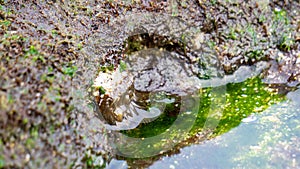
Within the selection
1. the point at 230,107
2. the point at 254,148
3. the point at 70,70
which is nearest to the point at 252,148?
the point at 254,148

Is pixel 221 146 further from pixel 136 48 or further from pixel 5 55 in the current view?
pixel 5 55

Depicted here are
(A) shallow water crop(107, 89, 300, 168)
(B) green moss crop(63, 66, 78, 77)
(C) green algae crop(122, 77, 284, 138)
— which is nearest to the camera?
(B) green moss crop(63, 66, 78, 77)

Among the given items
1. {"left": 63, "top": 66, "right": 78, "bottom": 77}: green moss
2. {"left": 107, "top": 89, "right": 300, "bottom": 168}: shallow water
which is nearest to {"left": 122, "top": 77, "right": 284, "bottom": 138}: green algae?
{"left": 107, "top": 89, "right": 300, "bottom": 168}: shallow water

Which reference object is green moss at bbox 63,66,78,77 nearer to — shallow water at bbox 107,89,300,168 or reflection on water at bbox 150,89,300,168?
shallow water at bbox 107,89,300,168

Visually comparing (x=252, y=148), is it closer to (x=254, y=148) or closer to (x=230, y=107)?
(x=254, y=148)

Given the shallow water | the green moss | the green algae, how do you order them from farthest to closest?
the green algae
the shallow water
the green moss

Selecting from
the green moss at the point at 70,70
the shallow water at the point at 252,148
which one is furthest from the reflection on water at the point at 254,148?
the green moss at the point at 70,70

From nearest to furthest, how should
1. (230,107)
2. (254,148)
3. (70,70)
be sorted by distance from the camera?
(70,70) < (254,148) < (230,107)

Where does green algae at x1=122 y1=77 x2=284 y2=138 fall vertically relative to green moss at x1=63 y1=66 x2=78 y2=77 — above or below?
below

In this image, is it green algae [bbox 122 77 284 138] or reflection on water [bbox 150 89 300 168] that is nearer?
reflection on water [bbox 150 89 300 168]

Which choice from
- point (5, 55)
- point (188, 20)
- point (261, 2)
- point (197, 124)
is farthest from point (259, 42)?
point (5, 55)

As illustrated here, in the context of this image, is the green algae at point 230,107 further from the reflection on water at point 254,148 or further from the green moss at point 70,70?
the green moss at point 70,70
